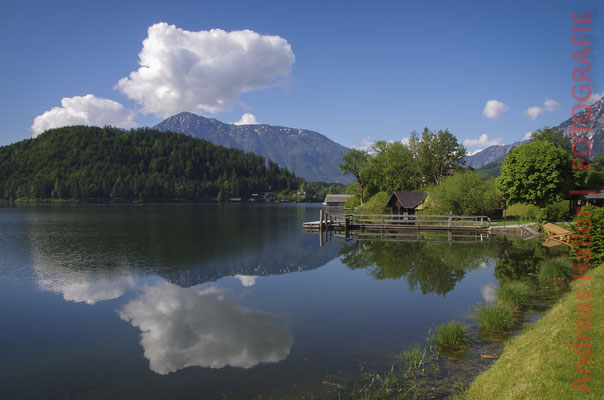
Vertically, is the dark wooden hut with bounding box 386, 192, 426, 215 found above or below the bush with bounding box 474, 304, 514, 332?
above

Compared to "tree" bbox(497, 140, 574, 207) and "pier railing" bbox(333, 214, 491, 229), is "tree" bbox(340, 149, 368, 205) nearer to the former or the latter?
"pier railing" bbox(333, 214, 491, 229)

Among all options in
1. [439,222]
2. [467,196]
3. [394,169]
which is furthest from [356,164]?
[439,222]

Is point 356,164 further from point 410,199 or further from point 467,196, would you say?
point 467,196

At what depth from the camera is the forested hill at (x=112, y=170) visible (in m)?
147

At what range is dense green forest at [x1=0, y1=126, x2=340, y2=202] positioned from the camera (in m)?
147

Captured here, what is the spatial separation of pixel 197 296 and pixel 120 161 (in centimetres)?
17982

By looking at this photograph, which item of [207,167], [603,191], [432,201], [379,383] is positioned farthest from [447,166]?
[207,167]

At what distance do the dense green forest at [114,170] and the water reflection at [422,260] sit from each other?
14359cm

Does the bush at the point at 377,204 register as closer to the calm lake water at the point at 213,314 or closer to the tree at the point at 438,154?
the tree at the point at 438,154

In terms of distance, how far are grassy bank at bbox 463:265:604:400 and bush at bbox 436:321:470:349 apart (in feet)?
3.49

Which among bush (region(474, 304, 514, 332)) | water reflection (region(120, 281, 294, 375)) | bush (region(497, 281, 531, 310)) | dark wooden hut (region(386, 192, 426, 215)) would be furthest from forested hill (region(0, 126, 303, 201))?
bush (region(474, 304, 514, 332))

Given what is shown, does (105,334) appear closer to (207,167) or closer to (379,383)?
(379,383)

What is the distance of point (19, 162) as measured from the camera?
160 meters

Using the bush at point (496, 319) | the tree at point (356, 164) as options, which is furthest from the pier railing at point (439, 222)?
the tree at point (356, 164)
